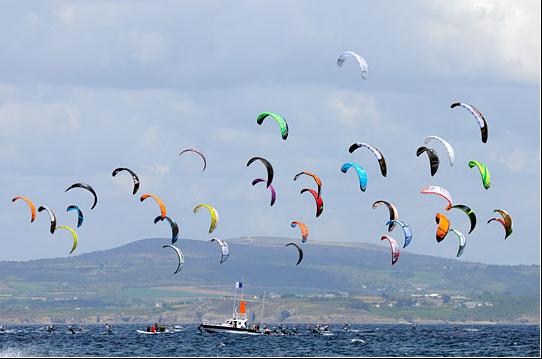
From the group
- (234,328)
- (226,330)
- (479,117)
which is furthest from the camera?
(226,330)

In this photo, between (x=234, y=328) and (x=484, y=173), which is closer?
(x=484, y=173)

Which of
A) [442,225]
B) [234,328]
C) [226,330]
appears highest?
[442,225]

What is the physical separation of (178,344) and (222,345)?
6032 mm

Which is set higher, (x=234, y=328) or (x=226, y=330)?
(x=234, y=328)

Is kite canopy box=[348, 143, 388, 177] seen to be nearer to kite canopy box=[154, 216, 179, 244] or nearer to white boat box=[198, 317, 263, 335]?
kite canopy box=[154, 216, 179, 244]

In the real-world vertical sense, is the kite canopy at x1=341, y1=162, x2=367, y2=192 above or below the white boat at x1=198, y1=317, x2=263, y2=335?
above

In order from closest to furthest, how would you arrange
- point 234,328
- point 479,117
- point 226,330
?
point 479,117, point 234,328, point 226,330

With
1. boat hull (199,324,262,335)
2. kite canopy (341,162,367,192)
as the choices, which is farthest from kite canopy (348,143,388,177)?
boat hull (199,324,262,335)

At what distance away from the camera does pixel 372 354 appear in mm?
115812

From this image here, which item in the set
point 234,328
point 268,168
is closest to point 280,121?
point 268,168

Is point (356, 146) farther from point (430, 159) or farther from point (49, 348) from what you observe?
point (49, 348)

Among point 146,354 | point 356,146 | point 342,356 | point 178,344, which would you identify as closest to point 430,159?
point 356,146

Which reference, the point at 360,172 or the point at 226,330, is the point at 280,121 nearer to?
the point at 360,172

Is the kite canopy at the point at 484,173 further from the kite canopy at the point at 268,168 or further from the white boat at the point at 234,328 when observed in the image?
the white boat at the point at 234,328
